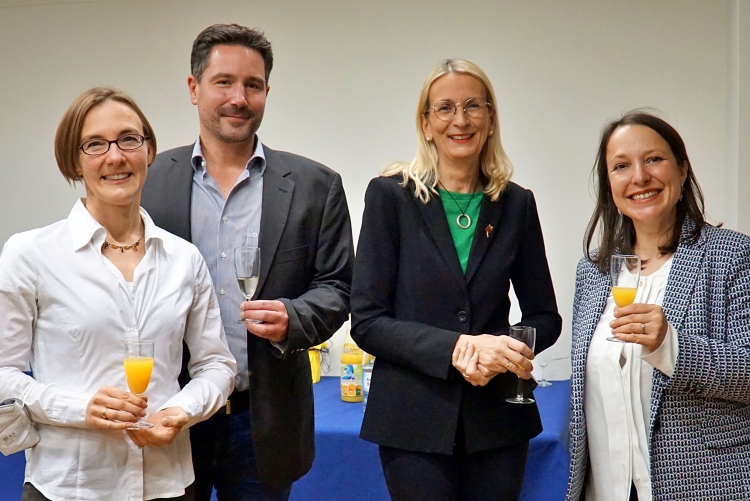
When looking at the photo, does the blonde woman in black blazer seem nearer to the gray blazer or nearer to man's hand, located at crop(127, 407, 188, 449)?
the gray blazer

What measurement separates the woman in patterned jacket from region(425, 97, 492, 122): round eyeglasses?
1.29ft

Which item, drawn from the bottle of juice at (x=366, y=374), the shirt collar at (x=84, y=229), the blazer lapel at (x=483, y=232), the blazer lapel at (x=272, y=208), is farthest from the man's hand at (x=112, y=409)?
the bottle of juice at (x=366, y=374)

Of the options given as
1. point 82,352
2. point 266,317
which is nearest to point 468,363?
point 266,317

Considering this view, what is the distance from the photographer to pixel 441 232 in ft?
6.52

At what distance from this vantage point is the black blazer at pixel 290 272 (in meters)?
2.14

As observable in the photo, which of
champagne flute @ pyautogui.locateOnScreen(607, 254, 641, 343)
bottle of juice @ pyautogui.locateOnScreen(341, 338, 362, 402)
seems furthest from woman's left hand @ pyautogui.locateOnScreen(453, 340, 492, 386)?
bottle of juice @ pyautogui.locateOnScreen(341, 338, 362, 402)

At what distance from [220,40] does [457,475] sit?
1.43 meters

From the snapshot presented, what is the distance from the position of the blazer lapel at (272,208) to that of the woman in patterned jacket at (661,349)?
91 centimetres

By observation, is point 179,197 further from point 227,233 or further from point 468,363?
point 468,363

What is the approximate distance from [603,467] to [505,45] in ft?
10.1

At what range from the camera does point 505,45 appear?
445cm

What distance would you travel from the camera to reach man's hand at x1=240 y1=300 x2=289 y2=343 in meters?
1.98

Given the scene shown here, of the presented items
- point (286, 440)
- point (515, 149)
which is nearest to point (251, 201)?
point (286, 440)

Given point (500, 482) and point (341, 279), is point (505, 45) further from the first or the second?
point (500, 482)
